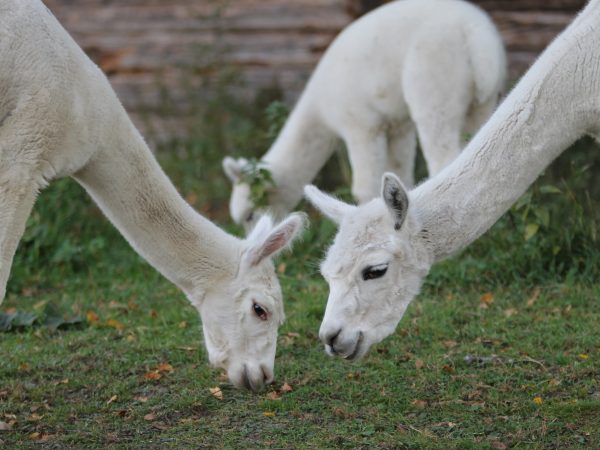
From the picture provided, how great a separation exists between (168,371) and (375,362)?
1.28 metres

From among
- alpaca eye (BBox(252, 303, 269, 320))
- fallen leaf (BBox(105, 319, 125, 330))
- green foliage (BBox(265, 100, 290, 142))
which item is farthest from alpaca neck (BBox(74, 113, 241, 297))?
green foliage (BBox(265, 100, 290, 142))

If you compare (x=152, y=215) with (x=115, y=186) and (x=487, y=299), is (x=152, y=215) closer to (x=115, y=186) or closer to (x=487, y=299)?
(x=115, y=186)

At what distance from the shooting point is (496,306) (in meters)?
7.60

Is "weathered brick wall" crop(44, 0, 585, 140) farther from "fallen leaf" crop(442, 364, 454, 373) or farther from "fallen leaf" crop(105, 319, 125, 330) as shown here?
"fallen leaf" crop(442, 364, 454, 373)

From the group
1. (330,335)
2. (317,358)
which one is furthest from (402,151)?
(330,335)

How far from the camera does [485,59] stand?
8375 millimetres

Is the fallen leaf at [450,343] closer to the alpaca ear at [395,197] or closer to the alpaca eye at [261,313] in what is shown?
the alpaca eye at [261,313]

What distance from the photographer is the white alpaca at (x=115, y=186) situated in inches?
213

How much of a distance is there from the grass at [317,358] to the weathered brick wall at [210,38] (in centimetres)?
305

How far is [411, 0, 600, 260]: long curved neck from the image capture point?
5398mm

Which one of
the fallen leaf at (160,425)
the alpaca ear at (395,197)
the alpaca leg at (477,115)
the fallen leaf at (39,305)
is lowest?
the fallen leaf at (39,305)

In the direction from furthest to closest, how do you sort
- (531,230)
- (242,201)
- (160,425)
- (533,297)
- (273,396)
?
(242,201) < (531,230) < (533,297) < (273,396) < (160,425)

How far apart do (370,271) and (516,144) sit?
1013mm

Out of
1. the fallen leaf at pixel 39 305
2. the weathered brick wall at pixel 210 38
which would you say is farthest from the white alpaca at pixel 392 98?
the weathered brick wall at pixel 210 38
